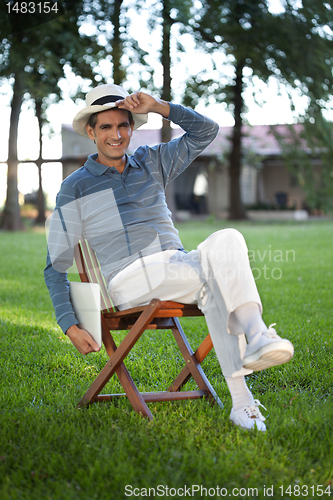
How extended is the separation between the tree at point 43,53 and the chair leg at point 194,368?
569 inches

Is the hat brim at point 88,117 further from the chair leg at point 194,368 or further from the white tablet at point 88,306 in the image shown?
the chair leg at point 194,368

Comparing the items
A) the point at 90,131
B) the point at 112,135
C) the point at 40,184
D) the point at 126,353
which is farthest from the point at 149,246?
the point at 40,184

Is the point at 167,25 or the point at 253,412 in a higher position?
the point at 167,25

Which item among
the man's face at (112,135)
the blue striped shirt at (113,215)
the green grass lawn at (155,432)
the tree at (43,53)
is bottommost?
the green grass lawn at (155,432)

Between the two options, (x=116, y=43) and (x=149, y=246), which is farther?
(x=116, y=43)

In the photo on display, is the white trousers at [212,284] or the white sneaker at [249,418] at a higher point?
the white trousers at [212,284]

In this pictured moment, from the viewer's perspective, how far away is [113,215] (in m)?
2.87

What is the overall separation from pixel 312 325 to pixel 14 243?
10012mm

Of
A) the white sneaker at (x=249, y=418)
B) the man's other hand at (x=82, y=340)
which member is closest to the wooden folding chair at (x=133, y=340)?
the man's other hand at (x=82, y=340)

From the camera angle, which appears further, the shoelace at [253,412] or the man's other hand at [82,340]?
the man's other hand at [82,340]

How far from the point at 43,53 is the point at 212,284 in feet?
50.0

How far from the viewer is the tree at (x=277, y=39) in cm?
1611

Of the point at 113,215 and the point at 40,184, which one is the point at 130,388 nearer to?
the point at 113,215

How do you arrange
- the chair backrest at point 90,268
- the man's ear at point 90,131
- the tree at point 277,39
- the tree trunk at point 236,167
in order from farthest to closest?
the tree trunk at point 236,167
the tree at point 277,39
the man's ear at point 90,131
the chair backrest at point 90,268
